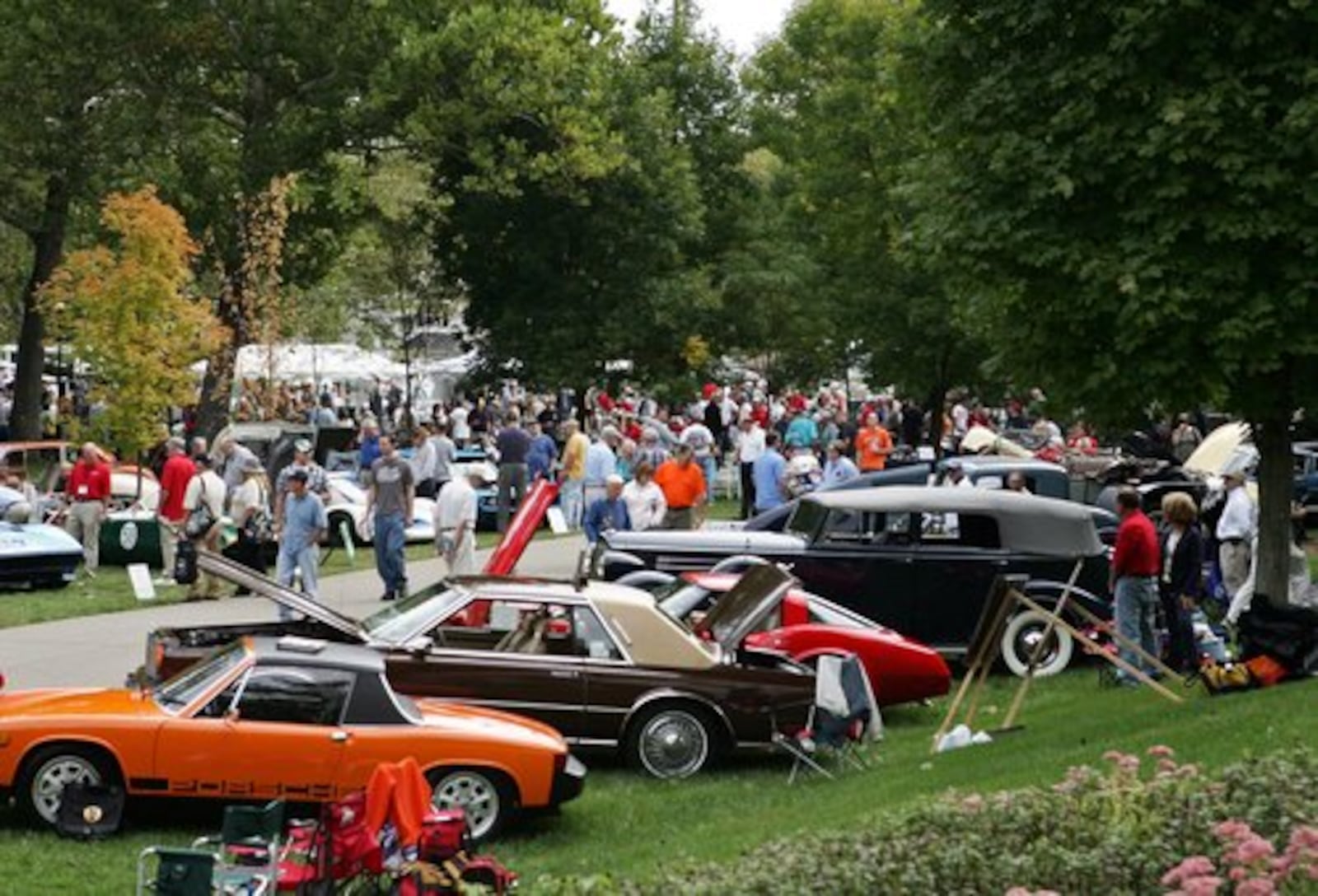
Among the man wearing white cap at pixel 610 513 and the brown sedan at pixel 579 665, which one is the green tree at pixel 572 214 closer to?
the man wearing white cap at pixel 610 513

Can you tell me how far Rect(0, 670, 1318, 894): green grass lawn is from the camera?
12359mm

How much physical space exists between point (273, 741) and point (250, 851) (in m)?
1.97

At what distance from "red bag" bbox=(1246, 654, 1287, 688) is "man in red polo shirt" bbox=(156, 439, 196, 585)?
13.5 m

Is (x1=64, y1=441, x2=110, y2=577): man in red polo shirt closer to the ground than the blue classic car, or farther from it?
farther from it

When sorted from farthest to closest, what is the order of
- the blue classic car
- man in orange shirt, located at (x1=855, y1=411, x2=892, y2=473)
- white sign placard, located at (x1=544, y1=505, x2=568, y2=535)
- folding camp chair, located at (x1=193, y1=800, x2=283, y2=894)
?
1. man in orange shirt, located at (x1=855, y1=411, x2=892, y2=473)
2. white sign placard, located at (x1=544, y1=505, x2=568, y2=535)
3. the blue classic car
4. folding camp chair, located at (x1=193, y1=800, x2=283, y2=894)

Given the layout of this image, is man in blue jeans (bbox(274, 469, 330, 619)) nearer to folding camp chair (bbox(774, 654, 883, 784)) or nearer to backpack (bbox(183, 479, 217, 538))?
backpack (bbox(183, 479, 217, 538))

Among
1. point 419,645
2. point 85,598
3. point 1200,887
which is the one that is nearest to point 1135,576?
point 419,645

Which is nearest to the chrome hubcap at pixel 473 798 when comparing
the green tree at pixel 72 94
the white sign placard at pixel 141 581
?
the white sign placard at pixel 141 581

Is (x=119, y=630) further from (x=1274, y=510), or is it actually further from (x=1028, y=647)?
(x=1274, y=510)

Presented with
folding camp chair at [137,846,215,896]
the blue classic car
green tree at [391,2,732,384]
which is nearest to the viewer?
folding camp chair at [137,846,215,896]

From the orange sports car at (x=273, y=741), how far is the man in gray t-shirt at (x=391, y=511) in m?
9.70

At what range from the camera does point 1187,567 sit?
59.9 feet

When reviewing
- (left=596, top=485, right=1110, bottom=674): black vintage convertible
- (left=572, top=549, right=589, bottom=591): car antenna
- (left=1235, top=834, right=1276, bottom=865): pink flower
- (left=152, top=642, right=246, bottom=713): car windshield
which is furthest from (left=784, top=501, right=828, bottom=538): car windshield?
(left=1235, top=834, right=1276, bottom=865): pink flower

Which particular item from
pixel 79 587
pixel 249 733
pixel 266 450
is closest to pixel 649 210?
pixel 266 450
